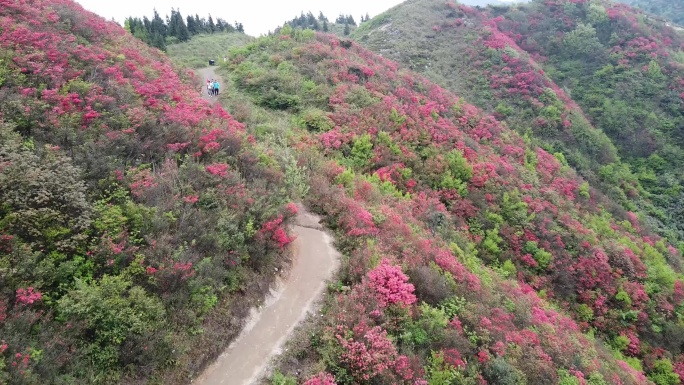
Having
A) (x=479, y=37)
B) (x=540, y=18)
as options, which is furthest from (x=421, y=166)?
(x=540, y=18)

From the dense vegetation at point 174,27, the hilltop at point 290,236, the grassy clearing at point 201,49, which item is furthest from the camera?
Result: the dense vegetation at point 174,27

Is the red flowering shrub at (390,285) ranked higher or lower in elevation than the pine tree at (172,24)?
lower

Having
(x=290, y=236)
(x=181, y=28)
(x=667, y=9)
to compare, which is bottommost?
(x=290, y=236)

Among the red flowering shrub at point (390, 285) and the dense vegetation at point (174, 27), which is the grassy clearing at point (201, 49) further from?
the red flowering shrub at point (390, 285)

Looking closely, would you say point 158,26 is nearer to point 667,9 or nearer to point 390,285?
point 390,285

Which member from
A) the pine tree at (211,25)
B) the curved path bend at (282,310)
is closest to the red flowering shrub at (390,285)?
the curved path bend at (282,310)

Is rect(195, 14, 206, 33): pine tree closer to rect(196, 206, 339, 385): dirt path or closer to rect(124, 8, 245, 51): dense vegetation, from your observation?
rect(124, 8, 245, 51): dense vegetation

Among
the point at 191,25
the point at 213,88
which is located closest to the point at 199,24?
the point at 191,25
